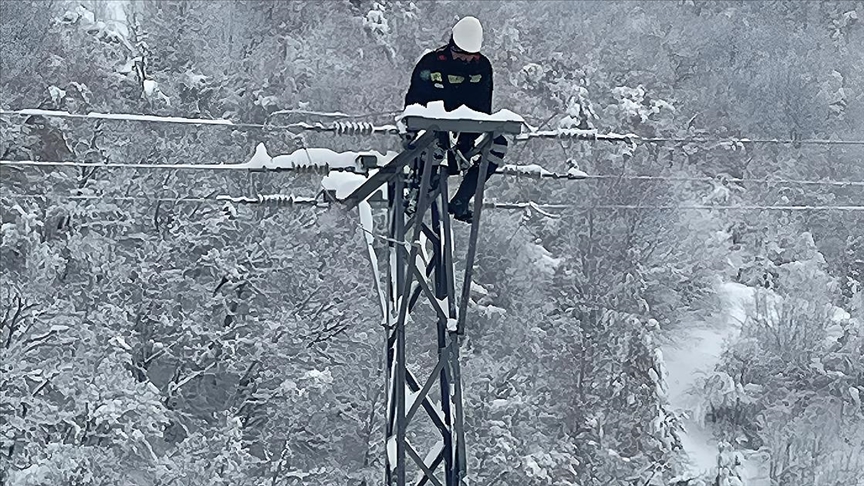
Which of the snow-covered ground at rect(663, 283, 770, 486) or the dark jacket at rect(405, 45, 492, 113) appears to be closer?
the dark jacket at rect(405, 45, 492, 113)

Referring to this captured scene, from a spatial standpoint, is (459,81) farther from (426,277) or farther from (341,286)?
(341,286)

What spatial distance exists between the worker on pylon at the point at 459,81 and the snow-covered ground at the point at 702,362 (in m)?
14.6

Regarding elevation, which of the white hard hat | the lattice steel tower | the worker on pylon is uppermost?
the white hard hat

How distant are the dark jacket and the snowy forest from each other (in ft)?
30.8

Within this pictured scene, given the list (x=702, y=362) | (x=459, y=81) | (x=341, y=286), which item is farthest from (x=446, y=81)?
(x=702, y=362)

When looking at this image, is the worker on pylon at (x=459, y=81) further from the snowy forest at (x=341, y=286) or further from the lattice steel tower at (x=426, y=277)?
the snowy forest at (x=341, y=286)

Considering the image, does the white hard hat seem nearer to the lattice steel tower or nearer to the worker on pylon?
the worker on pylon

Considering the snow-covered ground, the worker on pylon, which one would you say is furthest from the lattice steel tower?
the snow-covered ground

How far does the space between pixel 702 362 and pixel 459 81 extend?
17.1 m

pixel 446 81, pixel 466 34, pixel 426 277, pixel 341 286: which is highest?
pixel 466 34

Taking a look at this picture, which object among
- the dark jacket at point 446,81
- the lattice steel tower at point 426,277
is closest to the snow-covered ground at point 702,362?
the lattice steel tower at point 426,277

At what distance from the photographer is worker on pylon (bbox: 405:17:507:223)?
637cm

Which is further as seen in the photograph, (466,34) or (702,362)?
(702,362)

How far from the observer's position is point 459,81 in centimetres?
641
